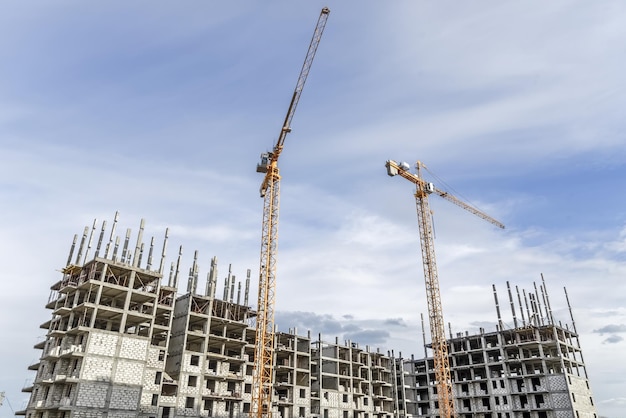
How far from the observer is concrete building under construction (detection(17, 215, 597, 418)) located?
225 ft

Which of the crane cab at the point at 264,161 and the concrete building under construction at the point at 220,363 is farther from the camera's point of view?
the crane cab at the point at 264,161

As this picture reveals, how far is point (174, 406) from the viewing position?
248ft

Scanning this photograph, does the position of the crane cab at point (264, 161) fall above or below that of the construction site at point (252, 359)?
above

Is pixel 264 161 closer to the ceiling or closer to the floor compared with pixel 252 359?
closer to the ceiling

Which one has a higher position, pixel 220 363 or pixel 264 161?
pixel 264 161

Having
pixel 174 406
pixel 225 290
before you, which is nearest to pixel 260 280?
pixel 225 290

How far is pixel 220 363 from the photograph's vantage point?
84188 millimetres

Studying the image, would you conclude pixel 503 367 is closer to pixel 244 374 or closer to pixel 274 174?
pixel 244 374

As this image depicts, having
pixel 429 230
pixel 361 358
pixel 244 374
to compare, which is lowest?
pixel 244 374

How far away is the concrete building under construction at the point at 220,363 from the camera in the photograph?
68.6 m

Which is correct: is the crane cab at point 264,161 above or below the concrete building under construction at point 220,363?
above

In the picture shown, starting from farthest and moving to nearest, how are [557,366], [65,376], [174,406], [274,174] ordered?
1. [557,366]
2. [274,174]
3. [174,406]
4. [65,376]

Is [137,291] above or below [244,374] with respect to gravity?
above

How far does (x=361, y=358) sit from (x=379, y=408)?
462 inches
